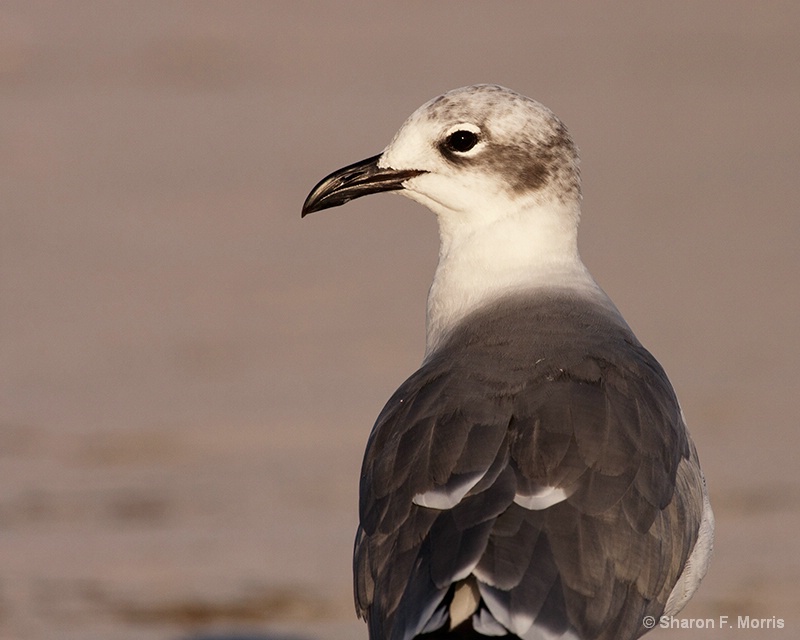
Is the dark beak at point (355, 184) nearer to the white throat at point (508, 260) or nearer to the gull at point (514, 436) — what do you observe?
the gull at point (514, 436)

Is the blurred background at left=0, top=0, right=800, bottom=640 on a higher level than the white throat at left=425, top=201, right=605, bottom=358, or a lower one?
higher

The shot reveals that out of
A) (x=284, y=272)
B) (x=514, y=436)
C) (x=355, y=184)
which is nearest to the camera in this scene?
(x=514, y=436)

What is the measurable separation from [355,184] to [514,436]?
175cm

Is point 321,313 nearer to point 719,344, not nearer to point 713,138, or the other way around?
point 719,344

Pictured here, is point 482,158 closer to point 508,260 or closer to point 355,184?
point 508,260

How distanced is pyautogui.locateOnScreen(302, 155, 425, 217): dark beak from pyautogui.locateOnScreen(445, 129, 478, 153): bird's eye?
220 mm

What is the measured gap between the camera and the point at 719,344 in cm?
1189

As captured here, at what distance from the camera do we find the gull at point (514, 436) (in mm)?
5051

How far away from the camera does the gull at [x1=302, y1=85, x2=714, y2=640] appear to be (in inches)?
199

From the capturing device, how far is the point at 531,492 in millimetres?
5215

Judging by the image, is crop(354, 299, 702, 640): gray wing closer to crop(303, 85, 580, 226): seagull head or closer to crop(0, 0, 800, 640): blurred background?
crop(303, 85, 580, 226): seagull head

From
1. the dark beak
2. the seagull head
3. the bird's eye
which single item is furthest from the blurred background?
the bird's eye

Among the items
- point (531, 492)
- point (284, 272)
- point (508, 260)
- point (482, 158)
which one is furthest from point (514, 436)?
point (284, 272)

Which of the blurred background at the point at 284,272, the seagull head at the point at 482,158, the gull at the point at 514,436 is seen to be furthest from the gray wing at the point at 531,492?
the blurred background at the point at 284,272
